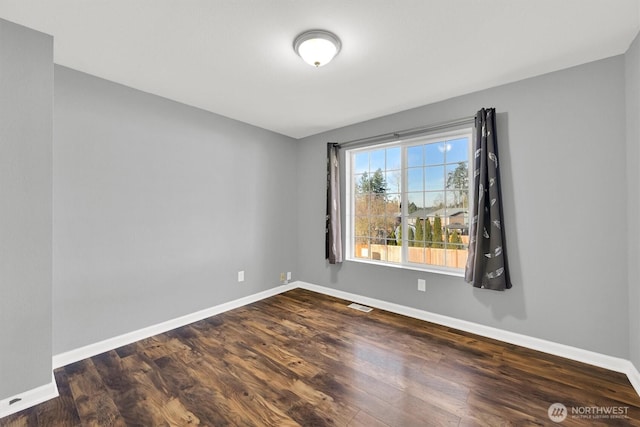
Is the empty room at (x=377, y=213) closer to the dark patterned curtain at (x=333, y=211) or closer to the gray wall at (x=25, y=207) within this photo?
the gray wall at (x=25, y=207)

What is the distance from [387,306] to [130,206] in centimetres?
309

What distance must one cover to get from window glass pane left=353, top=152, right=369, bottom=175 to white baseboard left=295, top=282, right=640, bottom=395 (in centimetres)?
180

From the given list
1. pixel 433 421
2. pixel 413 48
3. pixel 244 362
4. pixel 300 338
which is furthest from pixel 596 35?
pixel 244 362

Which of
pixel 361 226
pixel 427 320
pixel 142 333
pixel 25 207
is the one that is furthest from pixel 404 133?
pixel 142 333

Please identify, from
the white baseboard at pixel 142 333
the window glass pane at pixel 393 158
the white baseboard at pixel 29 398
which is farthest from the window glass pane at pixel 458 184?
the white baseboard at pixel 29 398

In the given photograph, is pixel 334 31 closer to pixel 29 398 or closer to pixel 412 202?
pixel 412 202

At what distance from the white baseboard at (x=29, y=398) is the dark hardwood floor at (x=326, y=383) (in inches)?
2.0

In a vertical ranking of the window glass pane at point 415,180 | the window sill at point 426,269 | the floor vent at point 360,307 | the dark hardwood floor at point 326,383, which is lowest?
the dark hardwood floor at point 326,383

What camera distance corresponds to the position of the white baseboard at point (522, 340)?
6.73ft

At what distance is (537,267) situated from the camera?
2.42 metres

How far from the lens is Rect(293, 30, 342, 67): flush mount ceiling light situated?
1851 mm

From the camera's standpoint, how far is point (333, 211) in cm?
386

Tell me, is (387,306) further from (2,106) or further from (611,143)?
(2,106)

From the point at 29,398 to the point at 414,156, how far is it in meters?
3.95
